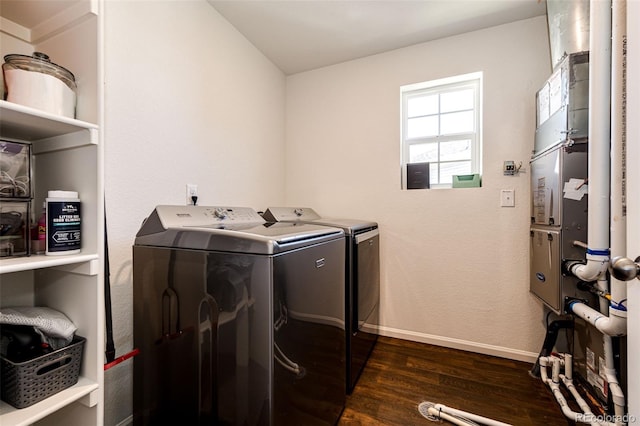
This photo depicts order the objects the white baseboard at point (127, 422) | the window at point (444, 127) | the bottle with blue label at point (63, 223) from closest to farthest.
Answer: the bottle with blue label at point (63, 223) < the white baseboard at point (127, 422) < the window at point (444, 127)

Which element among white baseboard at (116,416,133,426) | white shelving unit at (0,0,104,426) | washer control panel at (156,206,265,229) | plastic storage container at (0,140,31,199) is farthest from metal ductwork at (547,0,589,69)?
white baseboard at (116,416,133,426)

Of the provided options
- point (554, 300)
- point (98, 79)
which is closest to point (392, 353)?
point (554, 300)

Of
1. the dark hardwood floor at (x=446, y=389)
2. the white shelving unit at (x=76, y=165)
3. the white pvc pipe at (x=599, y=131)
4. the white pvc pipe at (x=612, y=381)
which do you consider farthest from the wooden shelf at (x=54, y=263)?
the white pvc pipe at (x=612, y=381)

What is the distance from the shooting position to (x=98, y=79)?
0.84 m

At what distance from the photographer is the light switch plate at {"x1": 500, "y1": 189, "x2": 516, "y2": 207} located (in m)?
2.03

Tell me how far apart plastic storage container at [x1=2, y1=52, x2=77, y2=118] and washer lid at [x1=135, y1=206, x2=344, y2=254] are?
0.56m

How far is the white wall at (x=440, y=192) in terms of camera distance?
202 centimetres

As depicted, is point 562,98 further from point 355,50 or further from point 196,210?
point 196,210

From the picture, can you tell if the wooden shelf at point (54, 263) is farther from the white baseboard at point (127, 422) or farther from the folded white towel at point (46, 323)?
the white baseboard at point (127, 422)

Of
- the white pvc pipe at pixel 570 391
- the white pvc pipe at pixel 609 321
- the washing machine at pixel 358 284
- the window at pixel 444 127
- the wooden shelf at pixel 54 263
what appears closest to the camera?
the wooden shelf at pixel 54 263

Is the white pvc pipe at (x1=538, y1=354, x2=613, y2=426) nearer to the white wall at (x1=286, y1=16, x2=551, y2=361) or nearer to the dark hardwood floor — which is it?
the dark hardwood floor

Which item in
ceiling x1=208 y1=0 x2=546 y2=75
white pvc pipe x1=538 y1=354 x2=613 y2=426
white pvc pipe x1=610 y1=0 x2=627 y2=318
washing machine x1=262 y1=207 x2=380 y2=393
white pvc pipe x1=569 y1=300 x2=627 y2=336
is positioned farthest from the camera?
ceiling x1=208 y1=0 x2=546 y2=75

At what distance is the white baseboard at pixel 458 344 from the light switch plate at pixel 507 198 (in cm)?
109

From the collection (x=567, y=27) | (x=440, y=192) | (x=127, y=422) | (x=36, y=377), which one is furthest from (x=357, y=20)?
(x=127, y=422)
